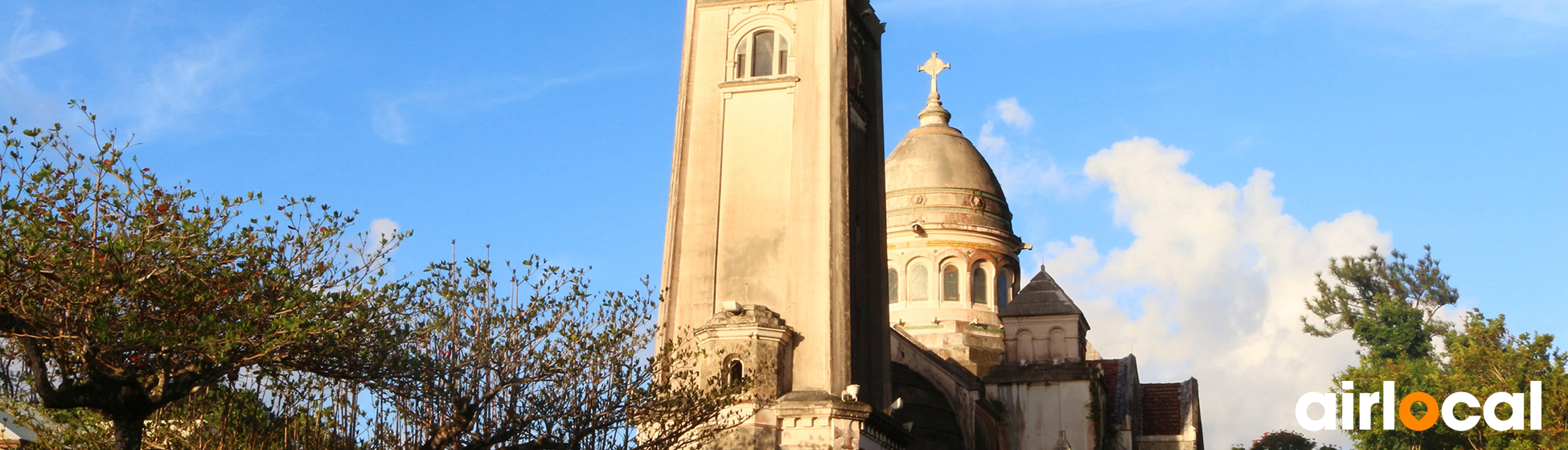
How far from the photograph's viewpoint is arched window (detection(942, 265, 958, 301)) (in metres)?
36.8

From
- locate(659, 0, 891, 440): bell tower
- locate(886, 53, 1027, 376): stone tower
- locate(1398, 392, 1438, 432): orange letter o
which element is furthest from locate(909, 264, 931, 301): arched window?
locate(1398, 392, 1438, 432): orange letter o

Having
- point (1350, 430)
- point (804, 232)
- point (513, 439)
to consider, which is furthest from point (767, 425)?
point (1350, 430)

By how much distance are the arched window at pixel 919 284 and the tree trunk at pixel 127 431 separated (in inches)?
975

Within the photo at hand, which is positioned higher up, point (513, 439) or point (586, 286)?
→ point (586, 286)

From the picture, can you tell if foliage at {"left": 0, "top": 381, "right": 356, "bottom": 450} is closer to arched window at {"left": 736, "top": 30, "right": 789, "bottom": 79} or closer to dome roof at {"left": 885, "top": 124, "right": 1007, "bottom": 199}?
arched window at {"left": 736, "top": 30, "right": 789, "bottom": 79}

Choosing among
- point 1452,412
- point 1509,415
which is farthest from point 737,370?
point 1509,415

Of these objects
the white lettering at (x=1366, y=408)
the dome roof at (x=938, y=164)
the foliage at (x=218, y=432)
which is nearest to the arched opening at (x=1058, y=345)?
the dome roof at (x=938, y=164)

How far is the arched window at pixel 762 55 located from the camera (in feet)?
82.7

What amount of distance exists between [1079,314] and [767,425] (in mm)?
10813

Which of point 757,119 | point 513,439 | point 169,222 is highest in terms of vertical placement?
point 757,119

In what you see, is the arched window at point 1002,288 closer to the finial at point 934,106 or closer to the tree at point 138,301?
the finial at point 934,106

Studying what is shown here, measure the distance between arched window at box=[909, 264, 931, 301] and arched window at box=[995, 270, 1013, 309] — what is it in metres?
1.78

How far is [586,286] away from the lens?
1703cm

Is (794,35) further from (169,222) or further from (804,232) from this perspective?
(169,222)
